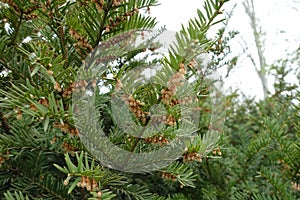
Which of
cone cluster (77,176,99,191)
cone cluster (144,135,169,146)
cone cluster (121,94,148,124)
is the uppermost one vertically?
cone cluster (121,94,148,124)

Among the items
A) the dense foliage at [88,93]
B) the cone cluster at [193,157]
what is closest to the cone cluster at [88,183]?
the dense foliage at [88,93]

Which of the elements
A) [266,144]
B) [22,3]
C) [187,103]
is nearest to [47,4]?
[22,3]

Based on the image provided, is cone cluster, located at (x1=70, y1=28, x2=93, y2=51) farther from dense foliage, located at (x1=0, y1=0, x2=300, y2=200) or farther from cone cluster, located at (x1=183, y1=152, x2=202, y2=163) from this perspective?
cone cluster, located at (x1=183, y1=152, x2=202, y2=163)

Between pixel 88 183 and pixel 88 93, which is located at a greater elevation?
pixel 88 93

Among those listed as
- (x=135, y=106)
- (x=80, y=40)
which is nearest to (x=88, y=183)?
(x=135, y=106)

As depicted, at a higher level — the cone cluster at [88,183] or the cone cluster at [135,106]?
the cone cluster at [135,106]

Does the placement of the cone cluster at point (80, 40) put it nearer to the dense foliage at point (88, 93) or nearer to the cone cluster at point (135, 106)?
the dense foliage at point (88, 93)

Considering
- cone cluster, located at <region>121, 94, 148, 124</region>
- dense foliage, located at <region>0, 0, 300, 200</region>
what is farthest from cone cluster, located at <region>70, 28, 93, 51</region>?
cone cluster, located at <region>121, 94, 148, 124</region>

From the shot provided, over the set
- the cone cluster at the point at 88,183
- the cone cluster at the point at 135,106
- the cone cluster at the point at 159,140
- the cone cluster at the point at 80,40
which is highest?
the cone cluster at the point at 80,40

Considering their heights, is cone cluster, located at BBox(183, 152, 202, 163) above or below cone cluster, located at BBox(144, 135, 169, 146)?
below

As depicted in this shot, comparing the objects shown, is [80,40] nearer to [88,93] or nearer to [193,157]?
[88,93]

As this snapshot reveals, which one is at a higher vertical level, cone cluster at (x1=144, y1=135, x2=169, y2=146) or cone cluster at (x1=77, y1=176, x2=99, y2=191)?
cone cluster at (x1=144, y1=135, x2=169, y2=146)
